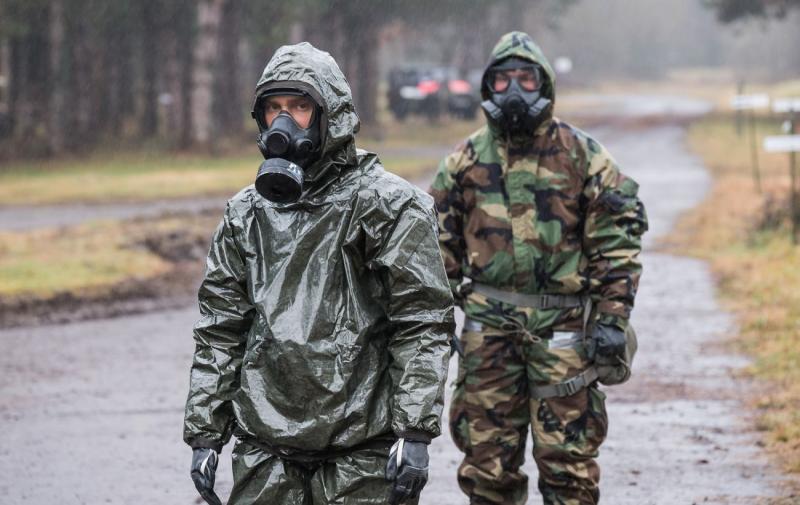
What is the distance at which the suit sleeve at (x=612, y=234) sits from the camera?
5.49m

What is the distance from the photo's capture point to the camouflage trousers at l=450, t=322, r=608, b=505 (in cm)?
548

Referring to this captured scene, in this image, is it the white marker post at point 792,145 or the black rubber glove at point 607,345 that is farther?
the white marker post at point 792,145

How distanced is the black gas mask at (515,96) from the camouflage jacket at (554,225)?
0.06 metres

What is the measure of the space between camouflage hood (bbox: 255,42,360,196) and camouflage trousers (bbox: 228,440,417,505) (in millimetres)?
753

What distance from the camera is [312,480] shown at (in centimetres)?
401

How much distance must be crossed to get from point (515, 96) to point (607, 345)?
1.03 m

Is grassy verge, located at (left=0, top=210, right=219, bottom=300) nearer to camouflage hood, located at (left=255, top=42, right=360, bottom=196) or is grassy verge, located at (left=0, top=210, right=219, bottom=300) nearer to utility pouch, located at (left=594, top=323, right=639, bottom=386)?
utility pouch, located at (left=594, top=323, right=639, bottom=386)

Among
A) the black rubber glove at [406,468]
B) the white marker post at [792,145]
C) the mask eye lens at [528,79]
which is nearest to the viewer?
the black rubber glove at [406,468]

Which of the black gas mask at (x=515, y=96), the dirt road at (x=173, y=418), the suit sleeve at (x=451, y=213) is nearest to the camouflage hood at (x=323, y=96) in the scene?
the black gas mask at (x=515, y=96)

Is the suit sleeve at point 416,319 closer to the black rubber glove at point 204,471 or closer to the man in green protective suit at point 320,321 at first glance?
the man in green protective suit at point 320,321

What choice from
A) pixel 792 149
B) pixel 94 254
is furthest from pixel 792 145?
pixel 94 254

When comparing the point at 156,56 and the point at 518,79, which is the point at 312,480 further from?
the point at 156,56

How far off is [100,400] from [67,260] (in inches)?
243

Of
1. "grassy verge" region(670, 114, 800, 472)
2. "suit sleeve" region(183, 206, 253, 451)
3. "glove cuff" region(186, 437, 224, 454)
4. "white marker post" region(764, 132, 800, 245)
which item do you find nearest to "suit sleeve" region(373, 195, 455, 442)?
"suit sleeve" region(183, 206, 253, 451)
